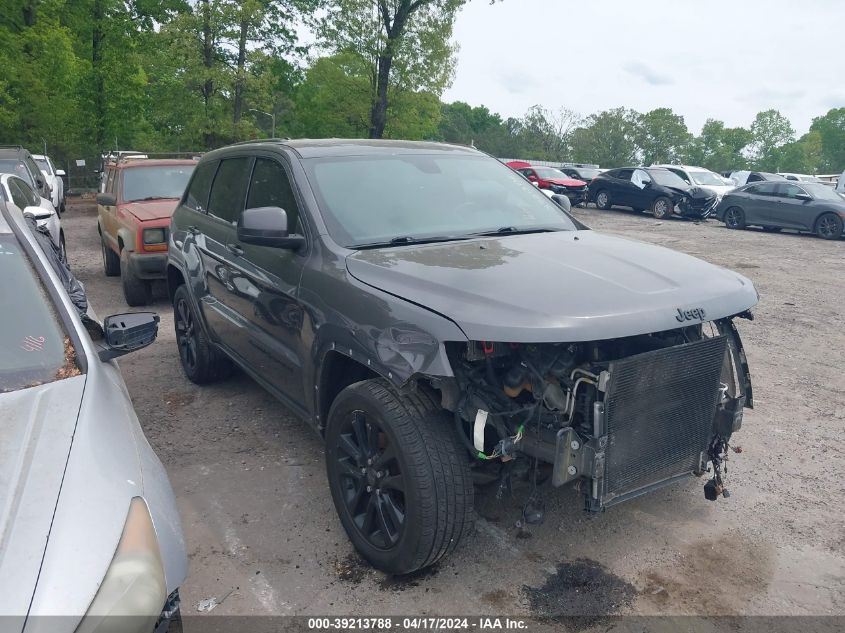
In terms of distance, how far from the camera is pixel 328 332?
3.27 meters

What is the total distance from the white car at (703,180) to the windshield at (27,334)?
20.8m

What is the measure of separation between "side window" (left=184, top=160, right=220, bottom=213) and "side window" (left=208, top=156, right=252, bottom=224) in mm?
126

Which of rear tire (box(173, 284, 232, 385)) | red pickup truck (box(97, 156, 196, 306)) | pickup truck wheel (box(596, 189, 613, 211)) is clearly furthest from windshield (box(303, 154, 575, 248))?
pickup truck wheel (box(596, 189, 613, 211))

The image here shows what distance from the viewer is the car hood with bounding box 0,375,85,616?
1719mm

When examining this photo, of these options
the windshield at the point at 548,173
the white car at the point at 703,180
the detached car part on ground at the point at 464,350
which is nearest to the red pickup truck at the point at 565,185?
the windshield at the point at 548,173

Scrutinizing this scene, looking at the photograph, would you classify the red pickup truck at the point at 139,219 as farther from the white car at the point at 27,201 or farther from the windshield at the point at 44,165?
the windshield at the point at 44,165

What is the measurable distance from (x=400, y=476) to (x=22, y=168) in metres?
12.2

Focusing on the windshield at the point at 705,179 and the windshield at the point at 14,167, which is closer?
the windshield at the point at 14,167

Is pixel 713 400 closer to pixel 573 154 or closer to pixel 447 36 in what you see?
pixel 447 36

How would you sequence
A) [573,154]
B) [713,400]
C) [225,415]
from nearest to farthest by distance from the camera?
[713,400] < [225,415] < [573,154]

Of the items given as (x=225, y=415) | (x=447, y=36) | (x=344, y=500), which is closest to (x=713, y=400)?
(x=344, y=500)

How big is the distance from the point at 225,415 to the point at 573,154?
70149 mm

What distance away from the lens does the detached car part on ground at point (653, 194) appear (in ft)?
66.6

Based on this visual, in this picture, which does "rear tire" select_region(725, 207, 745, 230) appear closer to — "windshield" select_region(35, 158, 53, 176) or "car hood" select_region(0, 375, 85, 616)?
"windshield" select_region(35, 158, 53, 176)
